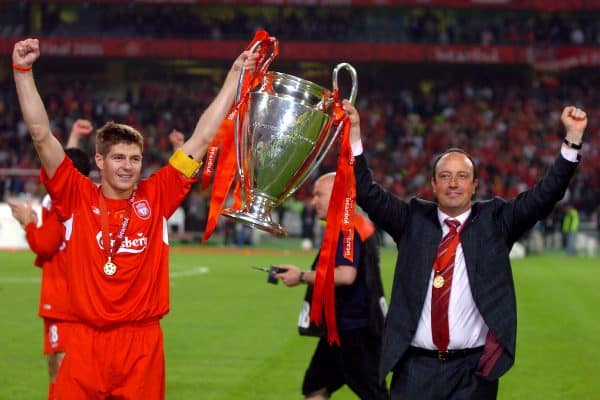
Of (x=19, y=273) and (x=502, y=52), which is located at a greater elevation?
(x=502, y=52)

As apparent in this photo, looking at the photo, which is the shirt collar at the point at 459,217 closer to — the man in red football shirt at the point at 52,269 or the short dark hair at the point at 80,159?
the man in red football shirt at the point at 52,269

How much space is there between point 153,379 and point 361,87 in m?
42.1

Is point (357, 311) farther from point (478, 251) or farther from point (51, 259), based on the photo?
point (51, 259)

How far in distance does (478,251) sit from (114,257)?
181 cm

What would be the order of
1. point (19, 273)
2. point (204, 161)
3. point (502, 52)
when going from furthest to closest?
point (502, 52)
point (19, 273)
point (204, 161)

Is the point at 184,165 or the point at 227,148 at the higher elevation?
the point at 227,148

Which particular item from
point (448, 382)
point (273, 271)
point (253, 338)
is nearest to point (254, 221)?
point (448, 382)

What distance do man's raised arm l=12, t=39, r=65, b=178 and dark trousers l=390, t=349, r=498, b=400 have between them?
2.06 m

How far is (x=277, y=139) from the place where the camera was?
5230 millimetres

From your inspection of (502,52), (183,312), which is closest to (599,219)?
(502,52)

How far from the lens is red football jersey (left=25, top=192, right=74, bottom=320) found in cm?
695

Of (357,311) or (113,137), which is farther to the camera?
(357,311)

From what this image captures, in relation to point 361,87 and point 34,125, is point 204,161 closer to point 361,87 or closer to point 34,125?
point 34,125

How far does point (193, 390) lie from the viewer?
1020cm
